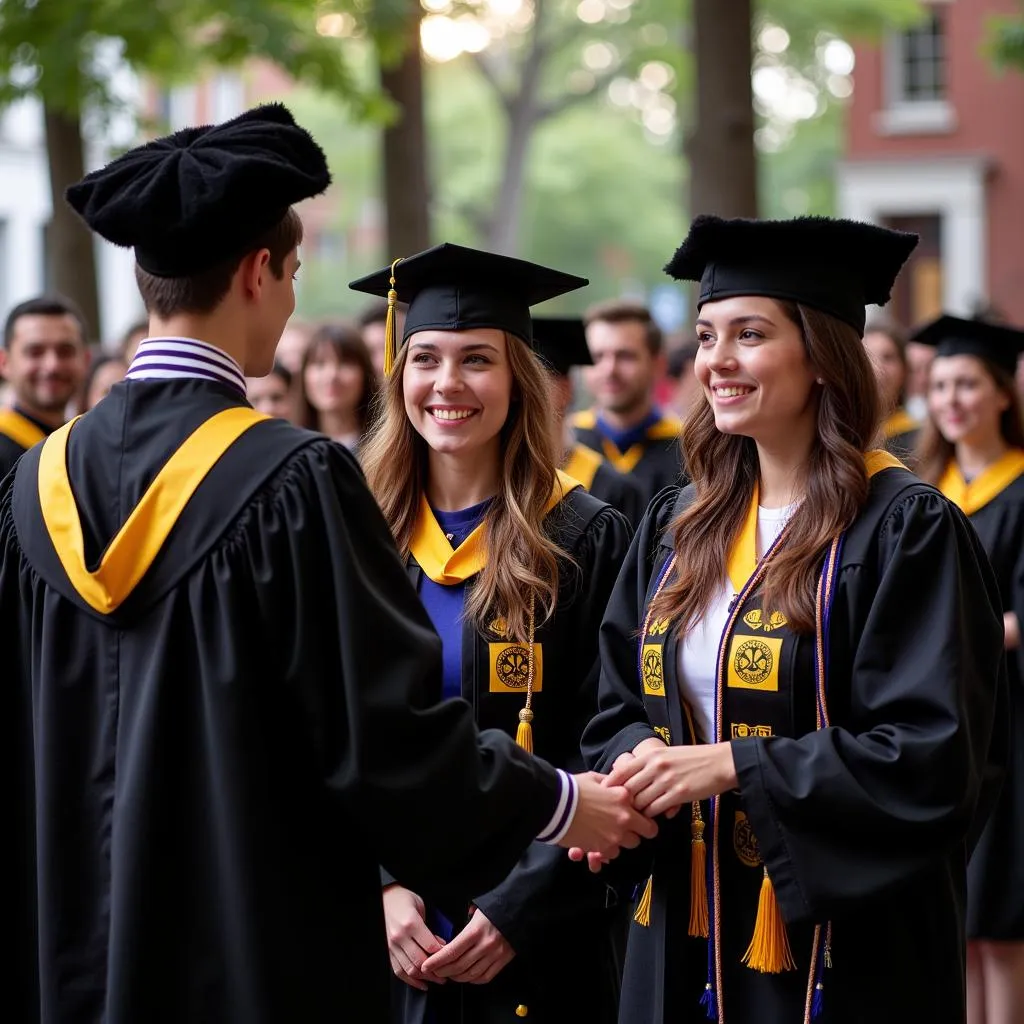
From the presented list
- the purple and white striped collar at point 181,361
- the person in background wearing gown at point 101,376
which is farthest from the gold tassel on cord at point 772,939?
the person in background wearing gown at point 101,376

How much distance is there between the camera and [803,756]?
3.08 m

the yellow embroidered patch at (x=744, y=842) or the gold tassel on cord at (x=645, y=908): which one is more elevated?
the yellow embroidered patch at (x=744, y=842)

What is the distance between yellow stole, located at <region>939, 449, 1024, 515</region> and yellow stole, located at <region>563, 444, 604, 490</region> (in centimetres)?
130

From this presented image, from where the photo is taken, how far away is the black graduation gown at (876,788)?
120 inches

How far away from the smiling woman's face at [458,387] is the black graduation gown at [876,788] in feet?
2.75

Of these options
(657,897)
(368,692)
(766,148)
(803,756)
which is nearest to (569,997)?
(657,897)

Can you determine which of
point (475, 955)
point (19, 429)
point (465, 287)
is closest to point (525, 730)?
point (475, 955)

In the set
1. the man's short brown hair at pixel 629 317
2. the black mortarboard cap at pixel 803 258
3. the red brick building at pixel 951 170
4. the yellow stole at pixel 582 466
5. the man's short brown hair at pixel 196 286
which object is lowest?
the yellow stole at pixel 582 466

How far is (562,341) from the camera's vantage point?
6223 mm

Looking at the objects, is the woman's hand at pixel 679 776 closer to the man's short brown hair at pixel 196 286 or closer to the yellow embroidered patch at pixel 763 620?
the yellow embroidered patch at pixel 763 620

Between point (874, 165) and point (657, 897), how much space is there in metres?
28.4

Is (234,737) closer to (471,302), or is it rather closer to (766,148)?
(471,302)

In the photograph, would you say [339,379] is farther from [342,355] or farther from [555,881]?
[555,881]

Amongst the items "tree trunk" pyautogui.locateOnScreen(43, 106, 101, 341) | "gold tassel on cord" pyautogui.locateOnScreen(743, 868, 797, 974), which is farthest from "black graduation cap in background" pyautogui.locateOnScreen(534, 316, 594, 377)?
"tree trunk" pyautogui.locateOnScreen(43, 106, 101, 341)
